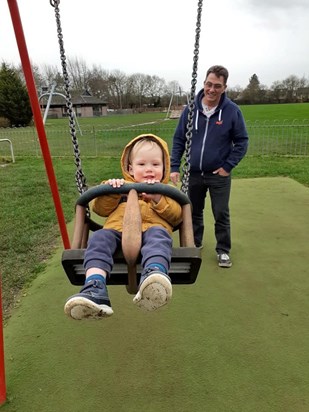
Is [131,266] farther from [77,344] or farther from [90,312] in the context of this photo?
[77,344]

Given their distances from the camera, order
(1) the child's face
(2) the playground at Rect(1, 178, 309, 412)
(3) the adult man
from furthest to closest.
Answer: (3) the adult man → (1) the child's face → (2) the playground at Rect(1, 178, 309, 412)

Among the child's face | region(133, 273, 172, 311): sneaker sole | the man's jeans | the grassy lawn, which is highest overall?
the child's face

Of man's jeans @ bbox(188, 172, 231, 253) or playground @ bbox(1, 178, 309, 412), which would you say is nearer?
playground @ bbox(1, 178, 309, 412)

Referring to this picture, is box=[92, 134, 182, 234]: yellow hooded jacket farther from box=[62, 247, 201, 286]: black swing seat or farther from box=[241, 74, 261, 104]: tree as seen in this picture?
box=[241, 74, 261, 104]: tree

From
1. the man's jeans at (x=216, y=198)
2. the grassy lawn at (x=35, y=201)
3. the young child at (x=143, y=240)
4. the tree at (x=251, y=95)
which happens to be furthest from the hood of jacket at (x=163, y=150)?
the tree at (x=251, y=95)

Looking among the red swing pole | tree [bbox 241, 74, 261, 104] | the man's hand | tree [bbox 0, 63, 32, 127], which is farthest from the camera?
tree [bbox 241, 74, 261, 104]

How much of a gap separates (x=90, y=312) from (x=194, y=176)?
6.29 feet

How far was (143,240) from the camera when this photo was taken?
1.92m

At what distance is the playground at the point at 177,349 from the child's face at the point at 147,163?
104 centimetres

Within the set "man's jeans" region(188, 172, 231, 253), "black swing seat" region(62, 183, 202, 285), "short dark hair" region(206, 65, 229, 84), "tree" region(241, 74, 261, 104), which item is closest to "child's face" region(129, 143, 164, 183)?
"black swing seat" region(62, 183, 202, 285)

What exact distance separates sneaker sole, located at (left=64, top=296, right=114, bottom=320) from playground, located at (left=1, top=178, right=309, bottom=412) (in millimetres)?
592

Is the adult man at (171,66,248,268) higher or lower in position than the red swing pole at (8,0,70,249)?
lower

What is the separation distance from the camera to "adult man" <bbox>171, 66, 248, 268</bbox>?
9.60ft

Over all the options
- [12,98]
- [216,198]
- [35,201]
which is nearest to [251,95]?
[12,98]
